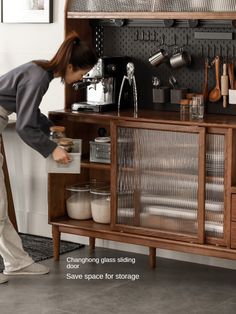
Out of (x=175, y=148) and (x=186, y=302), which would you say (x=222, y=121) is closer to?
(x=175, y=148)

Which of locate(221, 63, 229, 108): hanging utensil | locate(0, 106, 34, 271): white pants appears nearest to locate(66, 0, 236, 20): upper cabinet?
locate(221, 63, 229, 108): hanging utensil

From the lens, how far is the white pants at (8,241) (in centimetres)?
486

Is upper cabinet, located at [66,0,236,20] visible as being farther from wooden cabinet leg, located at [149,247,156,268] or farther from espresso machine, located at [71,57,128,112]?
wooden cabinet leg, located at [149,247,156,268]

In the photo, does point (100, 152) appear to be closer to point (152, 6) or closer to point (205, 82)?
point (205, 82)

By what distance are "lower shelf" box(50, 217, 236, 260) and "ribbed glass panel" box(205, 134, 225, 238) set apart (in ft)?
0.33

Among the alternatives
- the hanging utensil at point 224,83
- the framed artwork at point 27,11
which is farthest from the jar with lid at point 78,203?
the framed artwork at point 27,11

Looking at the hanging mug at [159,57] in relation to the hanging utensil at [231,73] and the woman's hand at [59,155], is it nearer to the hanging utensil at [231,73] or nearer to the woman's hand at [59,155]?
the hanging utensil at [231,73]

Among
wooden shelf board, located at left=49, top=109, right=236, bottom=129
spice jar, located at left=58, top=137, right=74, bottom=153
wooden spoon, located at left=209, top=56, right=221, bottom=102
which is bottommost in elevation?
spice jar, located at left=58, top=137, right=74, bottom=153

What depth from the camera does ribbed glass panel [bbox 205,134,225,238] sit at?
474 cm

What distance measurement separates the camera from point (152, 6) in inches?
196

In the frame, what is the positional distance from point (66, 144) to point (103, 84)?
65 cm

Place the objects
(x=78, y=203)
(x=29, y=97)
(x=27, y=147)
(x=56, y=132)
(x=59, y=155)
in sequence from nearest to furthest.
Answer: (x=29, y=97)
(x=59, y=155)
(x=56, y=132)
(x=78, y=203)
(x=27, y=147)

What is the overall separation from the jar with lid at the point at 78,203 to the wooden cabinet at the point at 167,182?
0.29ft

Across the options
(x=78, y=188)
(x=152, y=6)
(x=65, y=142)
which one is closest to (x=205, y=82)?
(x=152, y=6)
